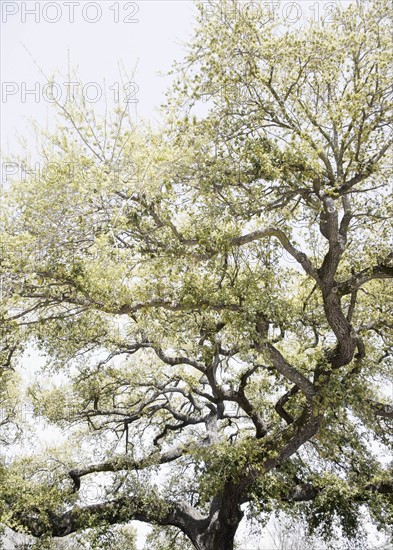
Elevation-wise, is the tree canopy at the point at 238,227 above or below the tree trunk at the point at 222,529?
above

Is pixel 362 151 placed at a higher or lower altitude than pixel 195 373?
lower

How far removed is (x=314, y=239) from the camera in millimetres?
10750

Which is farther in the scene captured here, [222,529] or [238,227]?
[222,529]

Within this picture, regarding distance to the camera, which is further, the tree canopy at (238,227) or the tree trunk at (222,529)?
the tree trunk at (222,529)

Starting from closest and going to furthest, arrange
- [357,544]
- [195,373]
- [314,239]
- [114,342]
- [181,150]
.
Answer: [181,150]
[314,239]
[114,342]
[357,544]
[195,373]

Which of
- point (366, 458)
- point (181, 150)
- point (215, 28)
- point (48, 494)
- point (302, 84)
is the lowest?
point (366, 458)

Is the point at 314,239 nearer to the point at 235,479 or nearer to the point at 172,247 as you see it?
the point at 172,247

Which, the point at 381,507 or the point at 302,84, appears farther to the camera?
the point at 381,507

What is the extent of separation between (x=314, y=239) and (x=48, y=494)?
27.9 feet

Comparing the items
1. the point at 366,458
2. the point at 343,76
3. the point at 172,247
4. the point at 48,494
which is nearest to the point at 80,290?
the point at 172,247

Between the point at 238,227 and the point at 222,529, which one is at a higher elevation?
the point at 238,227

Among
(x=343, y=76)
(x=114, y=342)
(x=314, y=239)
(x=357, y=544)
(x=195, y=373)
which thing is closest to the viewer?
(x=343, y=76)

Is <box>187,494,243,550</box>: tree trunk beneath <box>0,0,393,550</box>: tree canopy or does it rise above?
beneath

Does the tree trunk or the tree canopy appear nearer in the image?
the tree canopy
